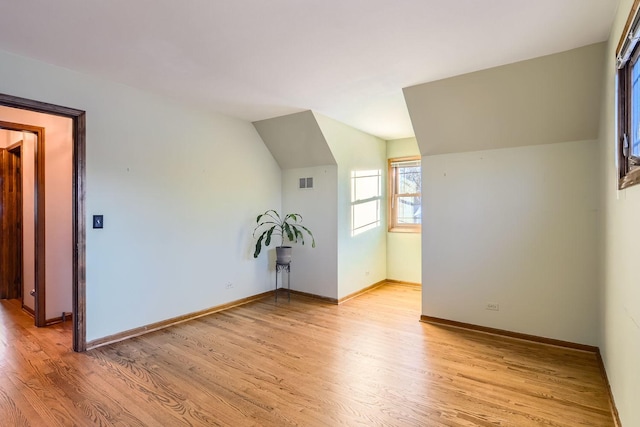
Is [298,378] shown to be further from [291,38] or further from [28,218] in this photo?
[28,218]

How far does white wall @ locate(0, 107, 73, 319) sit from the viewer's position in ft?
11.8

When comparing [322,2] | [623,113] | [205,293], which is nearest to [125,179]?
[205,293]

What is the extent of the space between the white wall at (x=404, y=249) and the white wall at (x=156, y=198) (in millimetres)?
2285

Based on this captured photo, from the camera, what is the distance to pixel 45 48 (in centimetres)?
246

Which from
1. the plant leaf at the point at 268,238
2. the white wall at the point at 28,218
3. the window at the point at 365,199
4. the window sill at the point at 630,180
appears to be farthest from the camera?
the window at the point at 365,199

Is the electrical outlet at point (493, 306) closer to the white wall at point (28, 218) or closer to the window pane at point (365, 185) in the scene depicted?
the window pane at point (365, 185)

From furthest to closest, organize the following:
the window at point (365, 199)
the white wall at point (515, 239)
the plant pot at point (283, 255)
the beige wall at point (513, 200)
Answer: the window at point (365, 199)
the plant pot at point (283, 255)
the white wall at point (515, 239)
the beige wall at point (513, 200)

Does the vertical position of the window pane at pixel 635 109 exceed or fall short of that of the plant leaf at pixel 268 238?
it exceeds it

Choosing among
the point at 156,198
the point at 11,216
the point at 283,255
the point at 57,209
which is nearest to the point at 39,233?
the point at 57,209

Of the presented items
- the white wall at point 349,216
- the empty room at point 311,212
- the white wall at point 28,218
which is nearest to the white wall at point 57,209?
the empty room at point 311,212

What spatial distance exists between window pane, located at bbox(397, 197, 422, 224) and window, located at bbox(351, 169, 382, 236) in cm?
44

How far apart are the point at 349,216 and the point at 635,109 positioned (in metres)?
3.32

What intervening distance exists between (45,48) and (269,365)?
297 cm

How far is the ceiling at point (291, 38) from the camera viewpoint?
1.94 m
